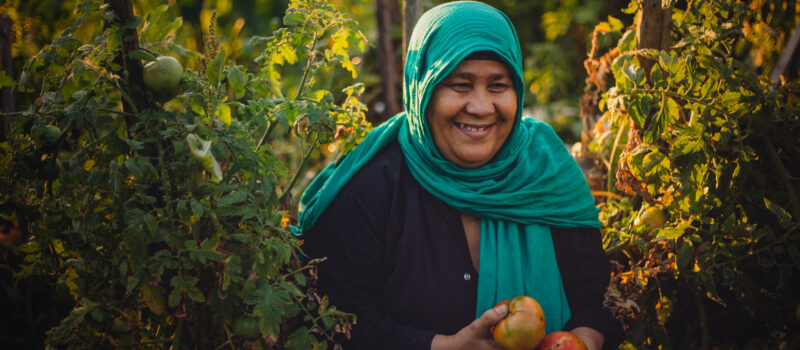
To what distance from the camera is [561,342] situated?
154 cm

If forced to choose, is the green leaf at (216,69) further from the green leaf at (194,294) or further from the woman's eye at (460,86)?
the woman's eye at (460,86)

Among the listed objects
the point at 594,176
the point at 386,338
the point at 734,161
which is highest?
the point at 734,161

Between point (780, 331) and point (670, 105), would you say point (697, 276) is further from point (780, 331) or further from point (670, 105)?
point (670, 105)

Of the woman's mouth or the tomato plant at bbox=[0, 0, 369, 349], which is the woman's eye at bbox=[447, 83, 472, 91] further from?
the tomato plant at bbox=[0, 0, 369, 349]

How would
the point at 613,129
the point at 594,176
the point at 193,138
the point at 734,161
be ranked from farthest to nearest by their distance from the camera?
the point at 594,176, the point at 613,129, the point at 734,161, the point at 193,138

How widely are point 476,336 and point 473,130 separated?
62cm

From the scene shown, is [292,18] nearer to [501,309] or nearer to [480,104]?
[480,104]

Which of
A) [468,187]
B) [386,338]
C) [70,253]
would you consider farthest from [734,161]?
[70,253]

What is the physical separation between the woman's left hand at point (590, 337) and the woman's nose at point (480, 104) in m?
0.76

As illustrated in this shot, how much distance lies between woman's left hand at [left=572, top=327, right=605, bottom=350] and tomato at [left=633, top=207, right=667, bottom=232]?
1.34ft

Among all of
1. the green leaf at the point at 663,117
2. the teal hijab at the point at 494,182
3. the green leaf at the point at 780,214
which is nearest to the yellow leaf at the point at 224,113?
the teal hijab at the point at 494,182

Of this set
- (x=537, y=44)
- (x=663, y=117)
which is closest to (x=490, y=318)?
(x=663, y=117)

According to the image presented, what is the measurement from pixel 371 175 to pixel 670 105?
3.10 ft

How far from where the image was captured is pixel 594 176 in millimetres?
2357
